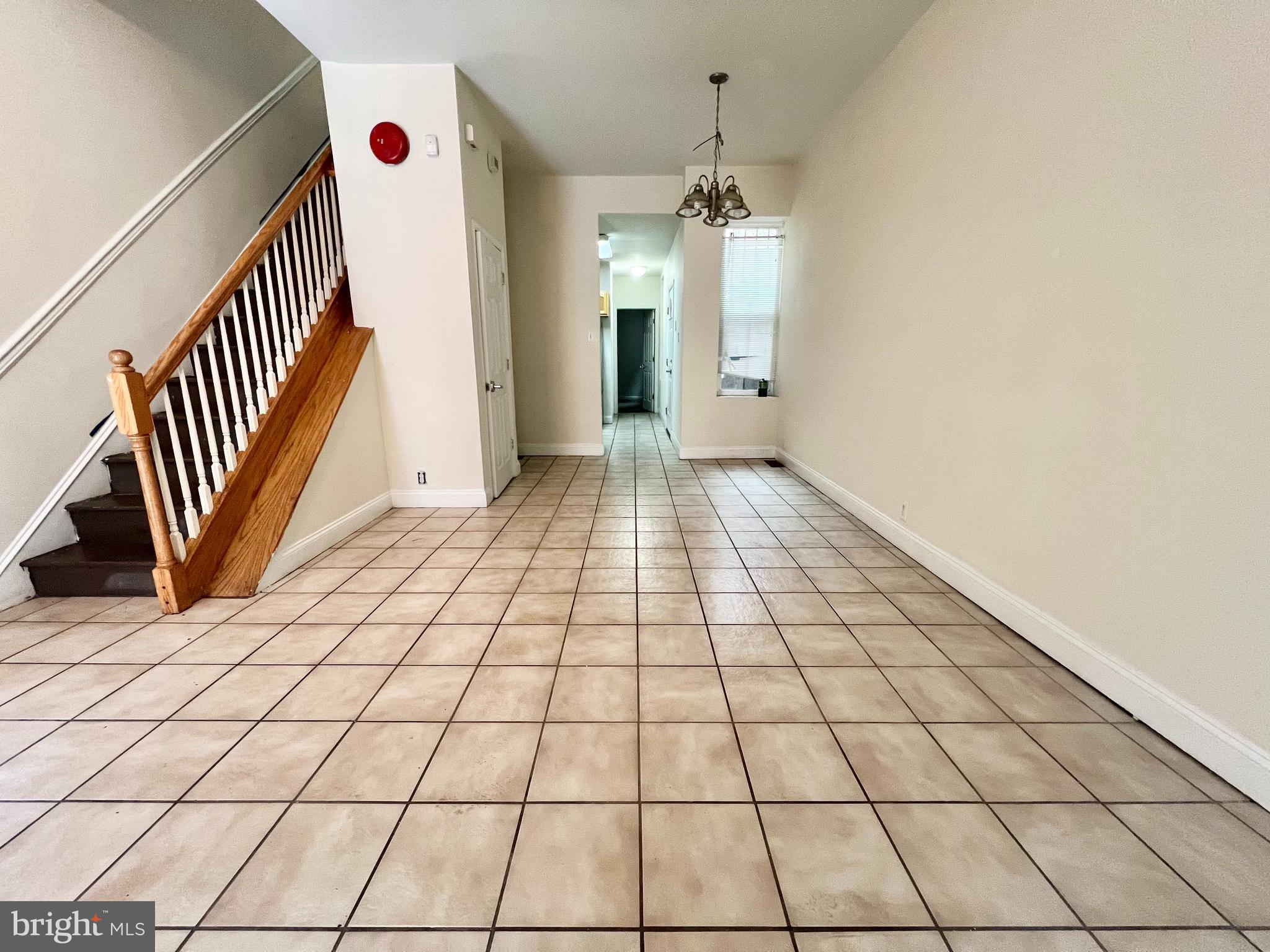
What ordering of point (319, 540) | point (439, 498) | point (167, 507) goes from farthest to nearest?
point (439, 498) < point (319, 540) < point (167, 507)

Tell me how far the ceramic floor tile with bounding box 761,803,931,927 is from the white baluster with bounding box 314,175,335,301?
12.6 ft

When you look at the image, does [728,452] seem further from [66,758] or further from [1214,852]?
[66,758]

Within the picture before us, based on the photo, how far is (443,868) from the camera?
1.05 meters

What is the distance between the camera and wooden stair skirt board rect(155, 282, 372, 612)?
7.27 feet

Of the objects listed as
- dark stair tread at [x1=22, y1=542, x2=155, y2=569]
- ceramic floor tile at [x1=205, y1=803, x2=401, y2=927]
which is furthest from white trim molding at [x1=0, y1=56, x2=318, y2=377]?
ceramic floor tile at [x1=205, y1=803, x2=401, y2=927]

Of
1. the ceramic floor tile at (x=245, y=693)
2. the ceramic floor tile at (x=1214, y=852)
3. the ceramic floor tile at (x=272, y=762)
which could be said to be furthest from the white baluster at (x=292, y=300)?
the ceramic floor tile at (x=1214, y=852)

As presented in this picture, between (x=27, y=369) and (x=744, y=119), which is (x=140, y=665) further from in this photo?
(x=744, y=119)

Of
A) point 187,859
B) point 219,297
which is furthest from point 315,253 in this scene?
point 187,859

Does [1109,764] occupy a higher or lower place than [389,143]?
lower

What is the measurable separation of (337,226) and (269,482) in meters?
2.11

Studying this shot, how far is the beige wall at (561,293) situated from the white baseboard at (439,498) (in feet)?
6.63

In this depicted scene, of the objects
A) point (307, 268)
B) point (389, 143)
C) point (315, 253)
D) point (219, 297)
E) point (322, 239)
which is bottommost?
point (219, 297)

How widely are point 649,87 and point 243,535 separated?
3.82m

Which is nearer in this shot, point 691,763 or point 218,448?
point 691,763
